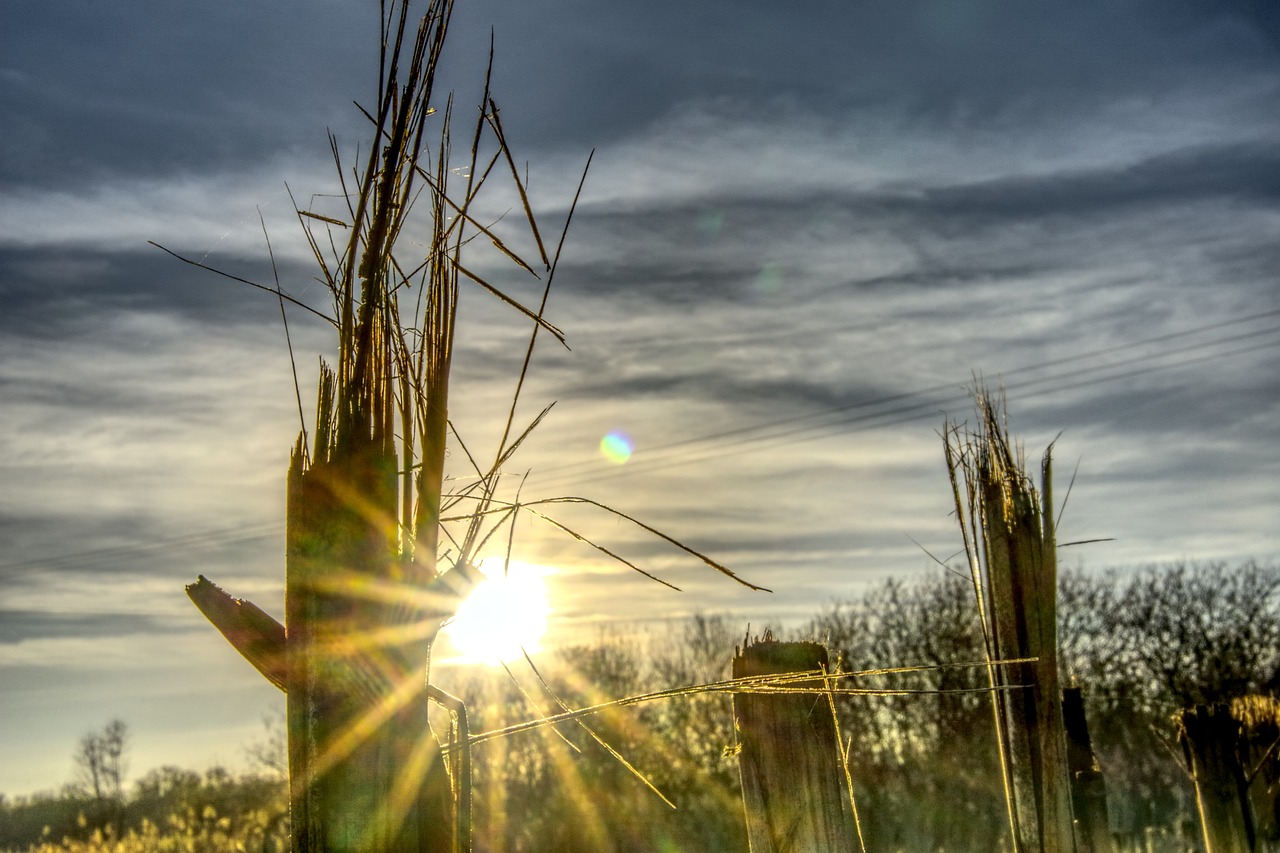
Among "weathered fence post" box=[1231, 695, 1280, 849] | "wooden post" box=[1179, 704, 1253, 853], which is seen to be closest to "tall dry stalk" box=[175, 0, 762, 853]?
"wooden post" box=[1179, 704, 1253, 853]

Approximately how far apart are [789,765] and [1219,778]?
5245mm

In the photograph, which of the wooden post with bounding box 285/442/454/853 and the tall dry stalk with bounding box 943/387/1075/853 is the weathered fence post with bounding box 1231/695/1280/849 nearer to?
the tall dry stalk with bounding box 943/387/1075/853

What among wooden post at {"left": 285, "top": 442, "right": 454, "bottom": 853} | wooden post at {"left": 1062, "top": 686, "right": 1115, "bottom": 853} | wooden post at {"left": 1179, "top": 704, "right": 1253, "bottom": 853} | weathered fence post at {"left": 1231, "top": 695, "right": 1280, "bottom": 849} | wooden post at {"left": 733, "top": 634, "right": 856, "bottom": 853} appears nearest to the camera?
wooden post at {"left": 285, "top": 442, "right": 454, "bottom": 853}

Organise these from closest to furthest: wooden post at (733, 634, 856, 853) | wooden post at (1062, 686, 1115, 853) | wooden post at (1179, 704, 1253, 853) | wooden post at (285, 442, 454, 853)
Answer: wooden post at (285, 442, 454, 853) → wooden post at (733, 634, 856, 853) → wooden post at (1062, 686, 1115, 853) → wooden post at (1179, 704, 1253, 853)

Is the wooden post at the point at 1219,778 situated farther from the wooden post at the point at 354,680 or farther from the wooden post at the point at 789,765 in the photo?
the wooden post at the point at 354,680

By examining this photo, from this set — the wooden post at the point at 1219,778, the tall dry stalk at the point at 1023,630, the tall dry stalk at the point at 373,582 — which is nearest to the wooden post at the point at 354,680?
the tall dry stalk at the point at 373,582

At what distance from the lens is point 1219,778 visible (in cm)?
635

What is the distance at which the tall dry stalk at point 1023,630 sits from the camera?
125 inches

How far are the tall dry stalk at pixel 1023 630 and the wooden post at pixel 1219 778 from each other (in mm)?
3949

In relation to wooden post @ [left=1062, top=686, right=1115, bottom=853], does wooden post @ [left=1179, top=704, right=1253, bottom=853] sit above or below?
below

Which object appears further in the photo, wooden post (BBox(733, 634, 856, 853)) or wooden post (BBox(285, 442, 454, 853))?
wooden post (BBox(733, 634, 856, 853))

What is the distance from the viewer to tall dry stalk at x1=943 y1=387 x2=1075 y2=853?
3166 millimetres

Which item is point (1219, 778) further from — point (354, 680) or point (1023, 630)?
point (354, 680)

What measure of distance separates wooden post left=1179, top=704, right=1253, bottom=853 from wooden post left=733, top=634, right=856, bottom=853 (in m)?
5.04
